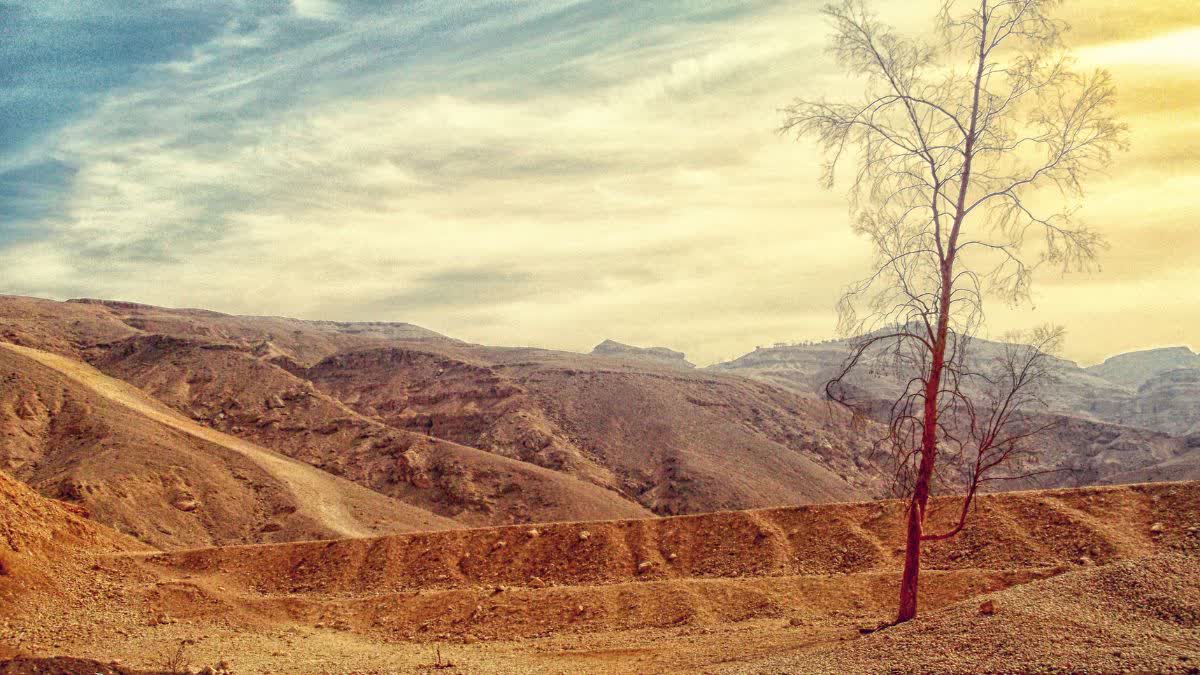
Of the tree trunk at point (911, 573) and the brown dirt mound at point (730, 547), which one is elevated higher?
the tree trunk at point (911, 573)

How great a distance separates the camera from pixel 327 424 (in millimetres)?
74688

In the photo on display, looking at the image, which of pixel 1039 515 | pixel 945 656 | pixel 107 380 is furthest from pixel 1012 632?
pixel 107 380

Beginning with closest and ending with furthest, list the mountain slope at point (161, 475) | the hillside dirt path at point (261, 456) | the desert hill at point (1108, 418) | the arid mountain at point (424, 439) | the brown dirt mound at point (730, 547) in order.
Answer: the brown dirt mound at point (730, 547) → the mountain slope at point (161, 475) → the hillside dirt path at point (261, 456) → the arid mountain at point (424, 439) → the desert hill at point (1108, 418)

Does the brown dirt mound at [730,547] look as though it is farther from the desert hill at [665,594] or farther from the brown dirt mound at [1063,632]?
the brown dirt mound at [1063,632]

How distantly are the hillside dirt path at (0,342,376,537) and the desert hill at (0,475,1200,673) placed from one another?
28106mm

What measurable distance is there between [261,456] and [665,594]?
49.4 meters

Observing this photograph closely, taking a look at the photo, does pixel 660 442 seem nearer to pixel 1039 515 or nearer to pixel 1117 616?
pixel 1039 515

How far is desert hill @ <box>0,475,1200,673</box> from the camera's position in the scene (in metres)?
10.2

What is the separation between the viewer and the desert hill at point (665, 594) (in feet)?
33.4

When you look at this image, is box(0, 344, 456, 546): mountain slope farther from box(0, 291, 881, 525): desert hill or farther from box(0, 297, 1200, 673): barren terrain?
box(0, 291, 881, 525): desert hill

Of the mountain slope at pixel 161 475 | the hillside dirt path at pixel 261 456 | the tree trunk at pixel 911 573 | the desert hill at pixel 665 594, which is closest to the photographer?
the desert hill at pixel 665 594

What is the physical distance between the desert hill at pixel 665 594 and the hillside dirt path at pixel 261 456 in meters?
28.1

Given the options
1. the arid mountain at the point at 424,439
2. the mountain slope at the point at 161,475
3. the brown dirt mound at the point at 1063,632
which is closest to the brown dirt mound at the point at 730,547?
the brown dirt mound at the point at 1063,632

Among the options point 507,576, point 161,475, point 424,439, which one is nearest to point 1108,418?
point 424,439
